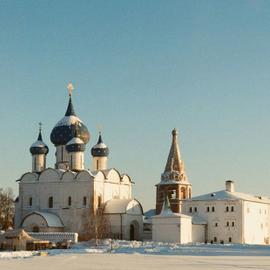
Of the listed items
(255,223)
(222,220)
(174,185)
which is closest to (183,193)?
(174,185)

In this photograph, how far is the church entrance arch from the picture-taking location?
55750 millimetres

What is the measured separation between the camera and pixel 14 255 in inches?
1379

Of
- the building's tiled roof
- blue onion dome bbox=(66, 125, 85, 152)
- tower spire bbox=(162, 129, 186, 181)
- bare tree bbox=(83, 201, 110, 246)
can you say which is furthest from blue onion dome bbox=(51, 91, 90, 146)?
the building's tiled roof

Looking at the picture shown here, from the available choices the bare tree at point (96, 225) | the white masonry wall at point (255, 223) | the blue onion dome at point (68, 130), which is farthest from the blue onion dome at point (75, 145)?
the white masonry wall at point (255, 223)

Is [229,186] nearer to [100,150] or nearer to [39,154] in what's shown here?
[100,150]

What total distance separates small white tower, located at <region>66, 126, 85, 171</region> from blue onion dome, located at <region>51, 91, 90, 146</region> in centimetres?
73

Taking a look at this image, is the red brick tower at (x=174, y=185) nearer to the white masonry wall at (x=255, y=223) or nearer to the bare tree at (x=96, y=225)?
the white masonry wall at (x=255, y=223)

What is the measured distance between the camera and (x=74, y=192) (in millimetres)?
56219

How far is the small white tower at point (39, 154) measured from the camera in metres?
59.9

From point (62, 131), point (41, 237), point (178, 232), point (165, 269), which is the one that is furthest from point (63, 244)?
→ point (165, 269)

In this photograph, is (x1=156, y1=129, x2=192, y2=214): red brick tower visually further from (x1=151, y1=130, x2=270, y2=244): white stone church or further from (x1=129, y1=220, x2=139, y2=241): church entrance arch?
(x1=129, y1=220, x2=139, y2=241): church entrance arch

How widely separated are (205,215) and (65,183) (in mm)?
12550

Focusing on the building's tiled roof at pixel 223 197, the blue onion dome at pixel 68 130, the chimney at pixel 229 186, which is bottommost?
the building's tiled roof at pixel 223 197

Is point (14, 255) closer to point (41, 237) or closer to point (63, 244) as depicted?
point (63, 244)
